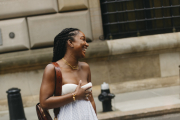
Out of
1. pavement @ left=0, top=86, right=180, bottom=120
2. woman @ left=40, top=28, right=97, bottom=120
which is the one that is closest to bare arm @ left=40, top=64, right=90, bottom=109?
woman @ left=40, top=28, right=97, bottom=120

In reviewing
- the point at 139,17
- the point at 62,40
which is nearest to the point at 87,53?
the point at 139,17

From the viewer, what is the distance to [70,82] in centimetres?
229

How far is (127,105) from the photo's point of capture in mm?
5965

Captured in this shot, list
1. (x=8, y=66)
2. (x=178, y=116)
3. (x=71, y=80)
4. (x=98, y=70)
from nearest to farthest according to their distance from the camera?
(x=71, y=80) → (x=178, y=116) → (x=8, y=66) → (x=98, y=70)

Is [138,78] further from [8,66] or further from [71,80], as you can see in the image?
[71,80]

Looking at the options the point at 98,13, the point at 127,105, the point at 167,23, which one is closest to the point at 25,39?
the point at 98,13

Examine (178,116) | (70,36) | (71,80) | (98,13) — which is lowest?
(178,116)

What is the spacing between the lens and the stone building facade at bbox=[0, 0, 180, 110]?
7129 millimetres

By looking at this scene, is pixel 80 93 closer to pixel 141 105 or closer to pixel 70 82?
pixel 70 82

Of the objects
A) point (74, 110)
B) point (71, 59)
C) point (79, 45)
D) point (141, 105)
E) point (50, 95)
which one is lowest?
point (141, 105)

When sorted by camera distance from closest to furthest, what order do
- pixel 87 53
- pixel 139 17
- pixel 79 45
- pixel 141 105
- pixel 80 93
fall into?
pixel 80 93, pixel 79 45, pixel 141 105, pixel 87 53, pixel 139 17

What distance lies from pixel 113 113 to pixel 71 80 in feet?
10.4

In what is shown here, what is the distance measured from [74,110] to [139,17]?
6.18 metres

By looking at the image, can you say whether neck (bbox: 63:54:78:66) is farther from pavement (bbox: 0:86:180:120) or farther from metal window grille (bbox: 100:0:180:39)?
metal window grille (bbox: 100:0:180:39)
